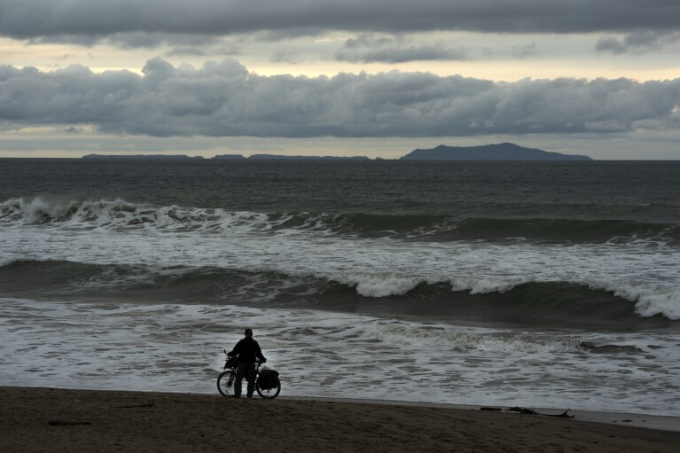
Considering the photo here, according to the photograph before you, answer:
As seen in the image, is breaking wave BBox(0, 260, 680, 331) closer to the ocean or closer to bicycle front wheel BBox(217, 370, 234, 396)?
the ocean

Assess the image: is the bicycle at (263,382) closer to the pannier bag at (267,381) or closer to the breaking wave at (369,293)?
the pannier bag at (267,381)

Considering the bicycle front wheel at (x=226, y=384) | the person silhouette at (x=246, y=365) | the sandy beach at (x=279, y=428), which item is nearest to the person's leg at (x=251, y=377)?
the person silhouette at (x=246, y=365)

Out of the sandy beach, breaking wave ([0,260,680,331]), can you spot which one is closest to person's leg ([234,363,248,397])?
the sandy beach

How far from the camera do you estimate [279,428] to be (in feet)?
35.6

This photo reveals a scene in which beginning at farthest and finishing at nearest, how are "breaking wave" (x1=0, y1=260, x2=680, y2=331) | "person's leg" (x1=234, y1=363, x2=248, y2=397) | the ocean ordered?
"breaking wave" (x1=0, y1=260, x2=680, y2=331), the ocean, "person's leg" (x1=234, y1=363, x2=248, y2=397)

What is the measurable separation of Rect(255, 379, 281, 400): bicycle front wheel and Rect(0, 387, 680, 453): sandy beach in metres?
0.90

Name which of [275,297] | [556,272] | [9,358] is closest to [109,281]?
[275,297]

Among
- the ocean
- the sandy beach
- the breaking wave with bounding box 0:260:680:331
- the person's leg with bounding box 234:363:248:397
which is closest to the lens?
the sandy beach

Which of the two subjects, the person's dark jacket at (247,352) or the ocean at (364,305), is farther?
the ocean at (364,305)

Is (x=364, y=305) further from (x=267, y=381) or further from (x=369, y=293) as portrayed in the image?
(x=267, y=381)

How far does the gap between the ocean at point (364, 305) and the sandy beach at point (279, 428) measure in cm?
188

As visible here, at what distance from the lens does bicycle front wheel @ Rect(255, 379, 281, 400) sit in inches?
535

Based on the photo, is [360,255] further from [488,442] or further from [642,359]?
[488,442]

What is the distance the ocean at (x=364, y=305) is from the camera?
15398 millimetres
